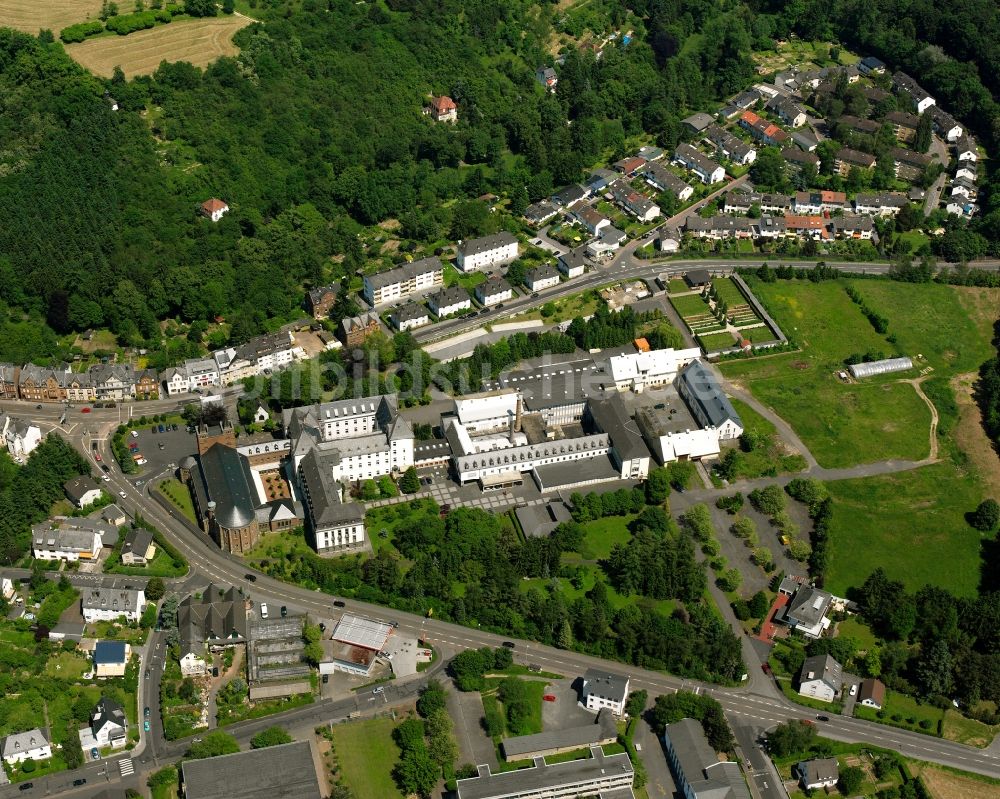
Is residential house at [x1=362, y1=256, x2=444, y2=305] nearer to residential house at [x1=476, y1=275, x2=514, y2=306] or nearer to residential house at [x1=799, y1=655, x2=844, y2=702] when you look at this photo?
residential house at [x1=476, y1=275, x2=514, y2=306]

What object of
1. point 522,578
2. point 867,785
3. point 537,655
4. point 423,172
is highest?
point 423,172

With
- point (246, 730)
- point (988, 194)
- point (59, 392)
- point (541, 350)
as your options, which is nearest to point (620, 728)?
point (246, 730)

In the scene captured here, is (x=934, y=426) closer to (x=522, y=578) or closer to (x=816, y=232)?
(x=816, y=232)

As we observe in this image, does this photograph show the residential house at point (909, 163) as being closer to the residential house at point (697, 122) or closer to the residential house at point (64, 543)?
the residential house at point (697, 122)

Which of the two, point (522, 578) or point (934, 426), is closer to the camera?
point (522, 578)

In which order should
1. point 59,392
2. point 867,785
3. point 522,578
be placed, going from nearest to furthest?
point 867,785
point 522,578
point 59,392

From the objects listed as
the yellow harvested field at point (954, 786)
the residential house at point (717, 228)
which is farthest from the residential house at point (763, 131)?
the yellow harvested field at point (954, 786)

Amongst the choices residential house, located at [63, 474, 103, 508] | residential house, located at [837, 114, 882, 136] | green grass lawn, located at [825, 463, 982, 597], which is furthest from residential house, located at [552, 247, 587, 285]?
residential house, located at [63, 474, 103, 508]

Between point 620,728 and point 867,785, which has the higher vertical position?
point 620,728

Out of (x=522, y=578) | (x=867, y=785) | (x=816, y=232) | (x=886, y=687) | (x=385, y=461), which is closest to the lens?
(x=867, y=785)
